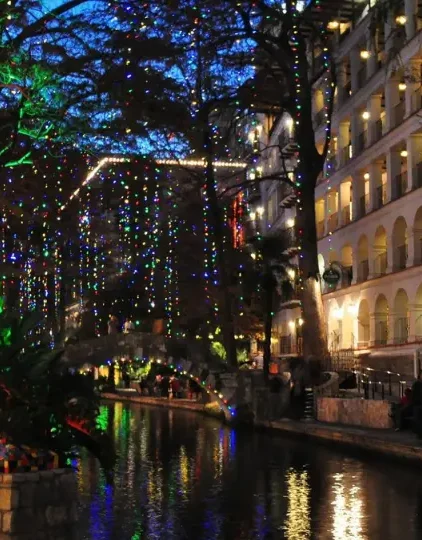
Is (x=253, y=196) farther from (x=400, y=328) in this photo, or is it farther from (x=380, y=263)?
(x=400, y=328)

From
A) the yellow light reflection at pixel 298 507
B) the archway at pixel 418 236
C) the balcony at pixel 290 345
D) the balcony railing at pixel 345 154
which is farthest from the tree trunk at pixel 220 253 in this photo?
the yellow light reflection at pixel 298 507

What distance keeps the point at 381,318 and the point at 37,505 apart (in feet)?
105

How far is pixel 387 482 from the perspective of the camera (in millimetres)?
15906

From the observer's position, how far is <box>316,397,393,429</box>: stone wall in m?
24.2

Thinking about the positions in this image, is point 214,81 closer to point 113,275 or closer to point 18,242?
point 18,242

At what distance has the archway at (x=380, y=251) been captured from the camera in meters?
41.7

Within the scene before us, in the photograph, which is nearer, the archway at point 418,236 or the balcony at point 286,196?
the archway at point 418,236

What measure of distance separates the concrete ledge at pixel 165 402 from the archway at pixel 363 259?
9.80 m

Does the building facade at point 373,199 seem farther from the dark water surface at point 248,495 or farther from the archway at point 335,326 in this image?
the dark water surface at point 248,495

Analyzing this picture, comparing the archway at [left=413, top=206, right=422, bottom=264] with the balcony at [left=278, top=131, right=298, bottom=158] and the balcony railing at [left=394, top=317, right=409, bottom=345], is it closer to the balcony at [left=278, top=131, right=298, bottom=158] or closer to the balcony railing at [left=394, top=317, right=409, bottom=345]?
the balcony railing at [left=394, top=317, right=409, bottom=345]

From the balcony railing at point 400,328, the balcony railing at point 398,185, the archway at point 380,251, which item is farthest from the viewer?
the archway at point 380,251

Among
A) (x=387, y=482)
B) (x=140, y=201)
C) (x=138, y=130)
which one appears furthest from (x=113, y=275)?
(x=387, y=482)

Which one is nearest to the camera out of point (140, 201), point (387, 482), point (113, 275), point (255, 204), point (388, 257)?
point (387, 482)

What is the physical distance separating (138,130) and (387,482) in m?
12.7
